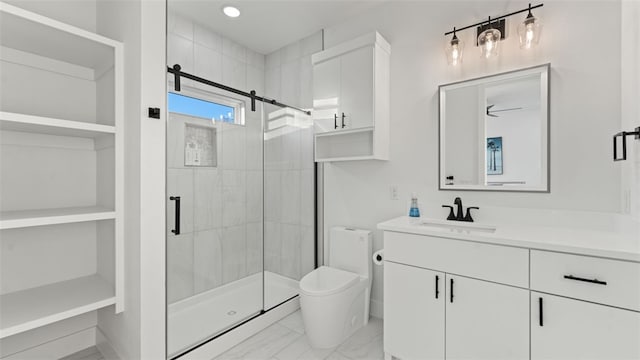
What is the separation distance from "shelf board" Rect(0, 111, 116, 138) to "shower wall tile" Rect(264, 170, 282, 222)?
129cm

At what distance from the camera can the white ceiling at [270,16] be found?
7.68 feet

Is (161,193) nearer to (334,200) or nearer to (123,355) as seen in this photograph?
(123,355)

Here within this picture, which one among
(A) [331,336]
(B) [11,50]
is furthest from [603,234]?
(B) [11,50]

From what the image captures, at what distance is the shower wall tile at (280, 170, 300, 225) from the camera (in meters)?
2.80

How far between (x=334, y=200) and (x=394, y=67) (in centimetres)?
128

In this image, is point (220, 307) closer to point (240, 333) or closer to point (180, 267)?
point (240, 333)

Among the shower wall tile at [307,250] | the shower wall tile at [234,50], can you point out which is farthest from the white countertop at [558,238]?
the shower wall tile at [234,50]

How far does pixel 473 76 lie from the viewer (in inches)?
75.5

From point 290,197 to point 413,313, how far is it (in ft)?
5.19

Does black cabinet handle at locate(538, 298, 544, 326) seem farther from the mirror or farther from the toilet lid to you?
the toilet lid

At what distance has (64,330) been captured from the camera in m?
1.80

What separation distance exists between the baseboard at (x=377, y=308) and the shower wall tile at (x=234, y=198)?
1387 mm

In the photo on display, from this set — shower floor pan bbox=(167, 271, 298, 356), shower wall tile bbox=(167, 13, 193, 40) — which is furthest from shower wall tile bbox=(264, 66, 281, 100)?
shower floor pan bbox=(167, 271, 298, 356)

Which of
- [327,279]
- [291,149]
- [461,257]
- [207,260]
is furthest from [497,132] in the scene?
[207,260]
